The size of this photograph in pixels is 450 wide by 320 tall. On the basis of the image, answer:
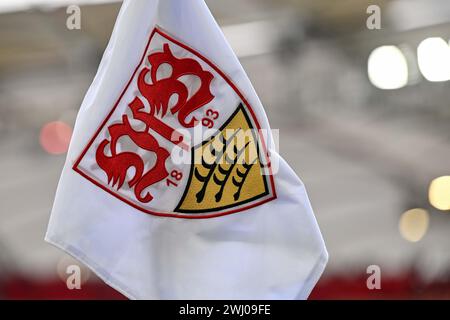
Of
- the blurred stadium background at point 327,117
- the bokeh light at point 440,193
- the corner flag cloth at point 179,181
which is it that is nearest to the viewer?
the corner flag cloth at point 179,181

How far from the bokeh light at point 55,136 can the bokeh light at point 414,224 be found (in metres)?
1.40

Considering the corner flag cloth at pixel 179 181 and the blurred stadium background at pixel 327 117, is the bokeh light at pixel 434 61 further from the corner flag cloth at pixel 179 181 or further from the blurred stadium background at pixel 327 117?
the corner flag cloth at pixel 179 181

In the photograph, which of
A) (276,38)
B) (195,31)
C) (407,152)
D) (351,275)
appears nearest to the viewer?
(195,31)

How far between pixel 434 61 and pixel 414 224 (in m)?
0.67

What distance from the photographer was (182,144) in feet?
3.76

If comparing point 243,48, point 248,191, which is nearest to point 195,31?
point 248,191

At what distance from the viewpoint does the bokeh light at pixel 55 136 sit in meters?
2.84

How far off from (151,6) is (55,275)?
183 cm

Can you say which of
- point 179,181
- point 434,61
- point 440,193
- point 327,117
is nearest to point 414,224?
point 440,193

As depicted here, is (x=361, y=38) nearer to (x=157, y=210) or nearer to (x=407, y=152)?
(x=407, y=152)

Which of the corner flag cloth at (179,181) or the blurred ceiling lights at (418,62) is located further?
the blurred ceiling lights at (418,62)

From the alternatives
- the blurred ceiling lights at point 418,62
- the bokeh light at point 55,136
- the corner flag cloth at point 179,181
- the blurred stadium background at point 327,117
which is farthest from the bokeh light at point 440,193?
the corner flag cloth at point 179,181

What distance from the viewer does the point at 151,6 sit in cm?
112

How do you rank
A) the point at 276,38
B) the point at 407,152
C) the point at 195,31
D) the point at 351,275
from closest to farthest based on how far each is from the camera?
the point at 195,31 < the point at 351,275 < the point at 276,38 < the point at 407,152
